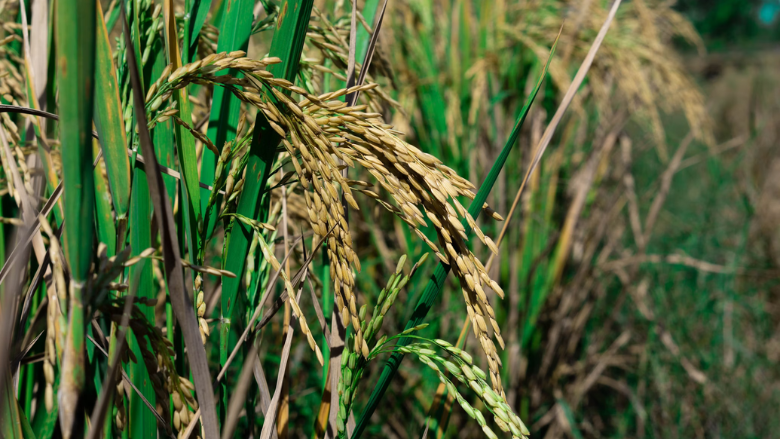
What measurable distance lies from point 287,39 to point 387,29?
62.7 inches

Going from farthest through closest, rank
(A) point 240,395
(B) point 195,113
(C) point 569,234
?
(C) point 569,234 → (B) point 195,113 → (A) point 240,395

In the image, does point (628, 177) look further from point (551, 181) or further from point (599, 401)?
point (599, 401)

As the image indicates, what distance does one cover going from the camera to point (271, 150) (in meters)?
0.52

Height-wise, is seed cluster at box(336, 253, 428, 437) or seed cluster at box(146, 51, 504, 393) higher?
seed cluster at box(146, 51, 504, 393)

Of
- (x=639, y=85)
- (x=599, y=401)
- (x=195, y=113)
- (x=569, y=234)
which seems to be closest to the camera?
(x=195, y=113)

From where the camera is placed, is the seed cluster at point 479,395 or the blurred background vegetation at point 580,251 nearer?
the seed cluster at point 479,395

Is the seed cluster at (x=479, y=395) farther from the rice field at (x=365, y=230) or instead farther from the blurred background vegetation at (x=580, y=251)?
the blurred background vegetation at (x=580, y=251)

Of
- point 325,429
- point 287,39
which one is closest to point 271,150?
point 287,39

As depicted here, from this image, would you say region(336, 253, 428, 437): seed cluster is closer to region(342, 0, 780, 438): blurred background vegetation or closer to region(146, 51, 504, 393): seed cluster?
region(146, 51, 504, 393): seed cluster

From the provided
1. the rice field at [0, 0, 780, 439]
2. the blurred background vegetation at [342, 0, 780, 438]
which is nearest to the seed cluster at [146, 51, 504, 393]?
the rice field at [0, 0, 780, 439]

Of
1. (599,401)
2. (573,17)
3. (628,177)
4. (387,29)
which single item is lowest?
(599,401)

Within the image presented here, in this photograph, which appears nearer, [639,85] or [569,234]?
[569,234]

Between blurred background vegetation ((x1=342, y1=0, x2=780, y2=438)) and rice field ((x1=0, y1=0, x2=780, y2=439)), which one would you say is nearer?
rice field ((x1=0, y1=0, x2=780, y2=439))

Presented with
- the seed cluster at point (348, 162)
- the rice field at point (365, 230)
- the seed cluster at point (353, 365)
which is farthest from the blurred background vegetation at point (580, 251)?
the seed cluster at point (348, 162)
